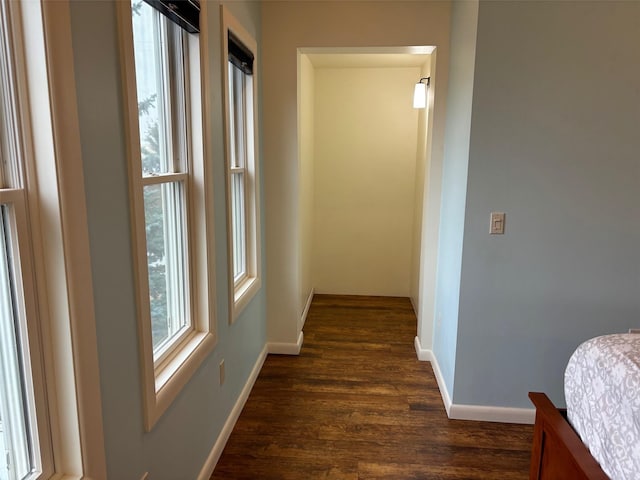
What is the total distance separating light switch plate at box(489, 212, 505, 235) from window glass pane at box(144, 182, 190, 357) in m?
1.55

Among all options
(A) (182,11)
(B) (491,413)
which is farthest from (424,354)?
(A) (182,11)

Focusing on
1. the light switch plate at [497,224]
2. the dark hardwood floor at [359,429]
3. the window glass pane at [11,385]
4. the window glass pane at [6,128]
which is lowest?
the dark hardwood floor at [359,429]

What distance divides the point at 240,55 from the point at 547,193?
1.78 metres

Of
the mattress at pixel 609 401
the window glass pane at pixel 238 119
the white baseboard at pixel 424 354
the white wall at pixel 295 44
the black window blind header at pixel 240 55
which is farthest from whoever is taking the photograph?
the white baseboard at pixel 424 354

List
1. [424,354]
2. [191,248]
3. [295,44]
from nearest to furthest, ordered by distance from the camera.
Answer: [191,248]
[295,44]
[424,354]

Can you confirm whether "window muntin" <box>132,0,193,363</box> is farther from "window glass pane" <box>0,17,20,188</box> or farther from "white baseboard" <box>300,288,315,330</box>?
"white baseboard" <box>300,288,315,330</box>

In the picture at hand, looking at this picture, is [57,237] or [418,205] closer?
[57,237]

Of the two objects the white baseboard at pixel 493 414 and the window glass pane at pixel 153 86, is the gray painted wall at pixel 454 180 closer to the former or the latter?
the white baseboard at pixel 493 414

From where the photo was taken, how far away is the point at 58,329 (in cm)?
104

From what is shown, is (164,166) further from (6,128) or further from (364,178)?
(364,178)

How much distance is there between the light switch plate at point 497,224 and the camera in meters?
2.31

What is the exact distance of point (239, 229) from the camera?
9.05 ft

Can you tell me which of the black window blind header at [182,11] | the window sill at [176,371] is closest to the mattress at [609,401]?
the window sill at [176,371]

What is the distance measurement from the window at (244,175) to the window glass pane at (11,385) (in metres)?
1.38
